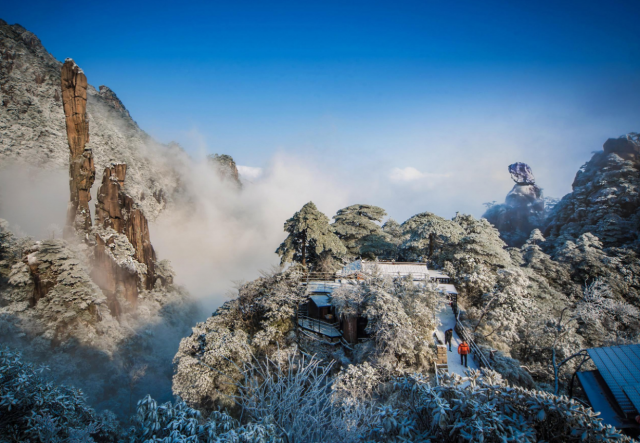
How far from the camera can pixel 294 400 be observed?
946 centimetres

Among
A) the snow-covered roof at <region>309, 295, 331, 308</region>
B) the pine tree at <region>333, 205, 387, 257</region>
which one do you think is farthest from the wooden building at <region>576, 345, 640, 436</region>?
the pine tree at <region>333, 205, 387, 257</region>

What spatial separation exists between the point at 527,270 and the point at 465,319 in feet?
25.2

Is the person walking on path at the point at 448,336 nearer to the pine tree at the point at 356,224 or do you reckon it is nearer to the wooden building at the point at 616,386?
the wooden building at the point at 616,386

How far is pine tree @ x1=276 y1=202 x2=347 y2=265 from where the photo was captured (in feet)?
76.0

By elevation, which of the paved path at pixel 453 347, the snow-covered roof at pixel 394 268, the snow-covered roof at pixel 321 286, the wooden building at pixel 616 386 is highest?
the snow-covered roof at pixel 394 268

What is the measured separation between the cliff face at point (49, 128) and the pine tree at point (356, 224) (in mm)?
22445

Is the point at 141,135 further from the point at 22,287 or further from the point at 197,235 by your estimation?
the point at 22,287

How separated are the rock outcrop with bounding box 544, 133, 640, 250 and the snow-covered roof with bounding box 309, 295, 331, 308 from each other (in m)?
35.7

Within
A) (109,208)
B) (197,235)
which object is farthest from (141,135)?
(109,208)

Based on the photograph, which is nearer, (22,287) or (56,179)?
(22,287)

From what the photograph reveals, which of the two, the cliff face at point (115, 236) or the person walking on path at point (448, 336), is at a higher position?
the cliff face at point (115, 236)

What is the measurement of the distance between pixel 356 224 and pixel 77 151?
24.8 metres

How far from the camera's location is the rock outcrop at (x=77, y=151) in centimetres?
2225

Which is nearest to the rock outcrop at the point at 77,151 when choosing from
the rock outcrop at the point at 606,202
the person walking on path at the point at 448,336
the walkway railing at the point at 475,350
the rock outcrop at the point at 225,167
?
the person walking on path at the point at 448,336
